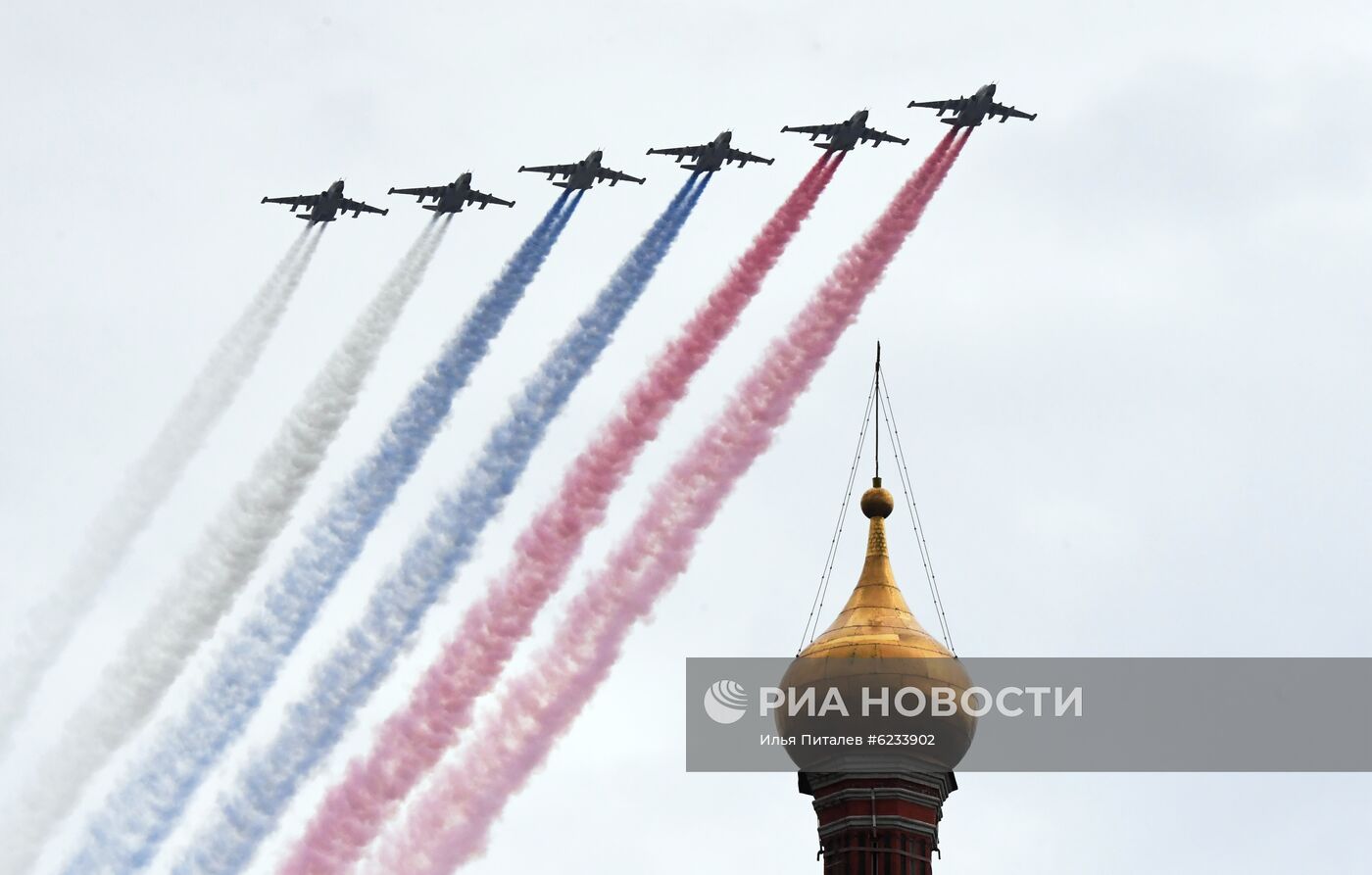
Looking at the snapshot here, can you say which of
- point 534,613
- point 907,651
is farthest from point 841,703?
point 534,613

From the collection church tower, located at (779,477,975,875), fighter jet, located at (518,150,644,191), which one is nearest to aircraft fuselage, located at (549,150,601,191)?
fighter jet, located at (518,150,644,191)

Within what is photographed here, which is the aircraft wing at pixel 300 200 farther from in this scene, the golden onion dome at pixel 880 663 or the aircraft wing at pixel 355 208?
the golden onion dome at pixel 880 663

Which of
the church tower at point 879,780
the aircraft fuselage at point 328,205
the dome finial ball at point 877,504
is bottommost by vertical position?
the church tower at point 879,780

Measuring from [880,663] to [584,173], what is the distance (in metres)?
23.5

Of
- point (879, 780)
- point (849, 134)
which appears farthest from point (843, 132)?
point (879, 780)

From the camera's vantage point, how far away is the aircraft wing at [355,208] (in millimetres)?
114188

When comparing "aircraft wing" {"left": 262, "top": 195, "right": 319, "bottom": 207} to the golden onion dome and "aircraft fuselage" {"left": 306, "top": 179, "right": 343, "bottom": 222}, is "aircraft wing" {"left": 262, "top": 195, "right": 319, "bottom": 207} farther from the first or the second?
the golden onion dome

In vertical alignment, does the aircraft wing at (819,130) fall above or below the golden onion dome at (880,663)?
above

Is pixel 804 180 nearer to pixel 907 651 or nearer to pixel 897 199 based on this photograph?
pixel 897 199

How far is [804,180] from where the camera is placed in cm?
10750

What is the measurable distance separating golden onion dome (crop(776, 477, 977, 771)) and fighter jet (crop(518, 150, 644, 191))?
20026mm

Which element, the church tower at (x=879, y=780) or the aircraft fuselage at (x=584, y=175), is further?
Result: the aircraft fuselage at (x=584, y=175)

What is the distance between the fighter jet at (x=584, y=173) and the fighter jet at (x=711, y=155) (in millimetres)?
2250

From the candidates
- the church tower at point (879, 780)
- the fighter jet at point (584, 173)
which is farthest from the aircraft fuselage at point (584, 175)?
the church tower at point (879, 780)
